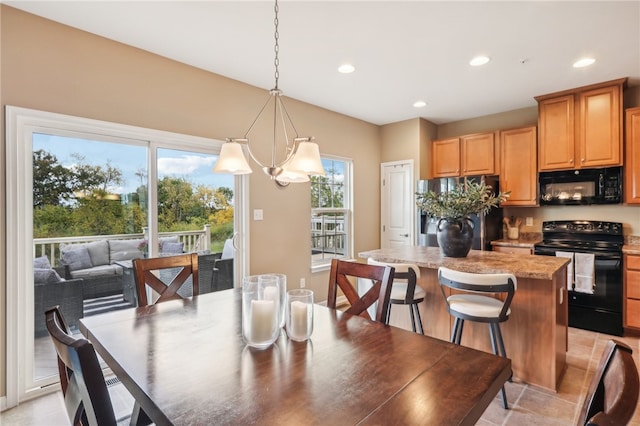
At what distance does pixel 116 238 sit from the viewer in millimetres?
2736

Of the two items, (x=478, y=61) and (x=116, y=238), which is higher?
(x=478, y=61)

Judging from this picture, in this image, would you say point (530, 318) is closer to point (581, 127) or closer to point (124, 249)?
point (581, 127)

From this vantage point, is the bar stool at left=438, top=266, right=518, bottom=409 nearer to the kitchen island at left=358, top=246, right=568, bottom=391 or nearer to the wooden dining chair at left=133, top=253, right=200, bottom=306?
the kitchen island at left=358, top=246, right=568, bottom=391

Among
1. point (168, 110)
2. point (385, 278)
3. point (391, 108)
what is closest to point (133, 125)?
point (168, 110)

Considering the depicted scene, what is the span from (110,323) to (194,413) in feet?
3.15

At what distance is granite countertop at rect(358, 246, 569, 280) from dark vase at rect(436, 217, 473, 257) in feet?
0.22

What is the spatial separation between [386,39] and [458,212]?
1.52 m

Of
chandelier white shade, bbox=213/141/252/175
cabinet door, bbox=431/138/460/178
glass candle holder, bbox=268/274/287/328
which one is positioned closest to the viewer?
glass candle holder, bbox=268/274/287/328

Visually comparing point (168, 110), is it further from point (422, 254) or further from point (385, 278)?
point (422, 254)

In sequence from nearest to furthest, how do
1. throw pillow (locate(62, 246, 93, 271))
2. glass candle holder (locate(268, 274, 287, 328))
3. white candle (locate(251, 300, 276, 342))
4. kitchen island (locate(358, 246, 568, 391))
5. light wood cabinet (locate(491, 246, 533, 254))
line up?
white candle (locate(251, 300, 276, 342))
glass candle holder (locate(268, 274, 287, 328))
kitchen island (locate(358, 246, 568, 391))
throw pillow (locate(62, 246, 93, 271))
light wood cabinet (locate(491, 246, 533, 254))

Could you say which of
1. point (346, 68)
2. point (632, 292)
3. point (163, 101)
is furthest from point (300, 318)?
point (632, 292)

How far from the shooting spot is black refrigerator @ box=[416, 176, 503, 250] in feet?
13.5

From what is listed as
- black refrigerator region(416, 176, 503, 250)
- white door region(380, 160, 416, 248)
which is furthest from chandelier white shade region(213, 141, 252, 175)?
white door region(380, 160, 416, 248)

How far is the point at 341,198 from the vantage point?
479 centimetres
